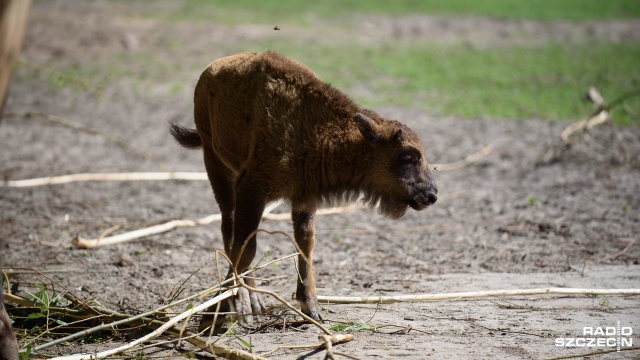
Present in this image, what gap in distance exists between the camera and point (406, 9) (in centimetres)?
2459

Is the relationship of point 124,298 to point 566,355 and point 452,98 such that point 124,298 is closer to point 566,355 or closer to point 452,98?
point 566,355

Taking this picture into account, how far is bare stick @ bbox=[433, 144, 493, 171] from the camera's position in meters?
11.0

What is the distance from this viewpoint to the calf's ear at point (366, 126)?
5613 millimetres

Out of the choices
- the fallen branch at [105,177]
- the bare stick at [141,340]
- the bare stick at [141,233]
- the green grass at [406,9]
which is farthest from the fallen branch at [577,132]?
the green grass at [406,9]

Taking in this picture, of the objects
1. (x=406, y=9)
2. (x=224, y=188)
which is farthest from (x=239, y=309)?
(x=406, y=9)

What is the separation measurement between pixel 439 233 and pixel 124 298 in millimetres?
3621

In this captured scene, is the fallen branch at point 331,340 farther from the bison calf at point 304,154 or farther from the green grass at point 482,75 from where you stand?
the green grass at point 482,75

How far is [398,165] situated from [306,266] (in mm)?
1070

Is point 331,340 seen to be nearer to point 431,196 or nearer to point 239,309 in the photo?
point 239,309

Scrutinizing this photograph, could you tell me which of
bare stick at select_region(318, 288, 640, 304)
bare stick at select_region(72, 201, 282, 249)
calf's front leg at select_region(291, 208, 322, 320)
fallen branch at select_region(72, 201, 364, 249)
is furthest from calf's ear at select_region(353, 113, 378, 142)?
fallen branch at select_region(72, 201, 364, 249)

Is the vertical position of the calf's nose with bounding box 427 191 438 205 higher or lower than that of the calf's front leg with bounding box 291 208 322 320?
higher

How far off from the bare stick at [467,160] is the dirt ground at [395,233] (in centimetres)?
11

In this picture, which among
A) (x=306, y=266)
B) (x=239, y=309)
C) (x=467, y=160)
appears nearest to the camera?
(x=239, y=309)

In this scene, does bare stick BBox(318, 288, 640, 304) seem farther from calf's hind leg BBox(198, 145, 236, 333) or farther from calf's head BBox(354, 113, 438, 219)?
calf's hind leg BBox(198, 145, 236, 333)
